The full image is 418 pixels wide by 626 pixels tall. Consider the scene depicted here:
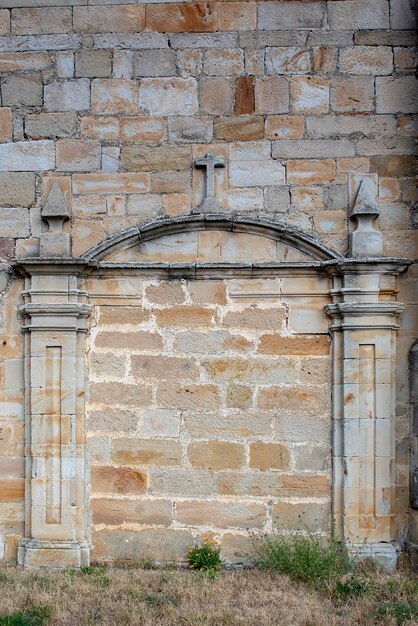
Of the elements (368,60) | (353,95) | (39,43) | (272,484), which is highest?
(39,43)

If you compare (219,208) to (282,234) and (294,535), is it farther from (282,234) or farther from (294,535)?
(294,535)

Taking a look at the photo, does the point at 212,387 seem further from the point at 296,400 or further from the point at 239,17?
the point at 239,17

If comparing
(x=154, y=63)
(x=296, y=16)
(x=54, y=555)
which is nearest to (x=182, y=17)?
(x=154, y=63)

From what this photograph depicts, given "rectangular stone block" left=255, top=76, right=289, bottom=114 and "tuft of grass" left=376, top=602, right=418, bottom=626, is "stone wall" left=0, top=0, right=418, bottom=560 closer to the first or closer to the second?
"rectangular stone block" left=255, top=76, right=289, bottom=114

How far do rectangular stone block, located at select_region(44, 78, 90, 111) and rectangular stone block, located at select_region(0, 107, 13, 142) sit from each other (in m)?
0.32

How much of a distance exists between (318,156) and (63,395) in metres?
2.80

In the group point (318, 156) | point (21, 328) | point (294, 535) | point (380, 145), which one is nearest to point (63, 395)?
point (21, 328)

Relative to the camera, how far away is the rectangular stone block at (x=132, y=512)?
17.2 ft

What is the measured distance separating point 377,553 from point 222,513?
123 centimetres

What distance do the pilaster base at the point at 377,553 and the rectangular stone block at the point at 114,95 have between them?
12.8ft

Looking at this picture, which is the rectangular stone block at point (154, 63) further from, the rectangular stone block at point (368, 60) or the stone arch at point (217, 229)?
the rectangular stone block at point (368, 60)

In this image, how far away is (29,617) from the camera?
4016 millimetres

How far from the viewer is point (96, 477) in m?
5.29

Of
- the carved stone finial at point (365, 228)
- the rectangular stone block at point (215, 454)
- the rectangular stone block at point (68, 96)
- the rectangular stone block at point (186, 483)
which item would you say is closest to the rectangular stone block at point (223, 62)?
the rectangular stone block at point (68, 96)
